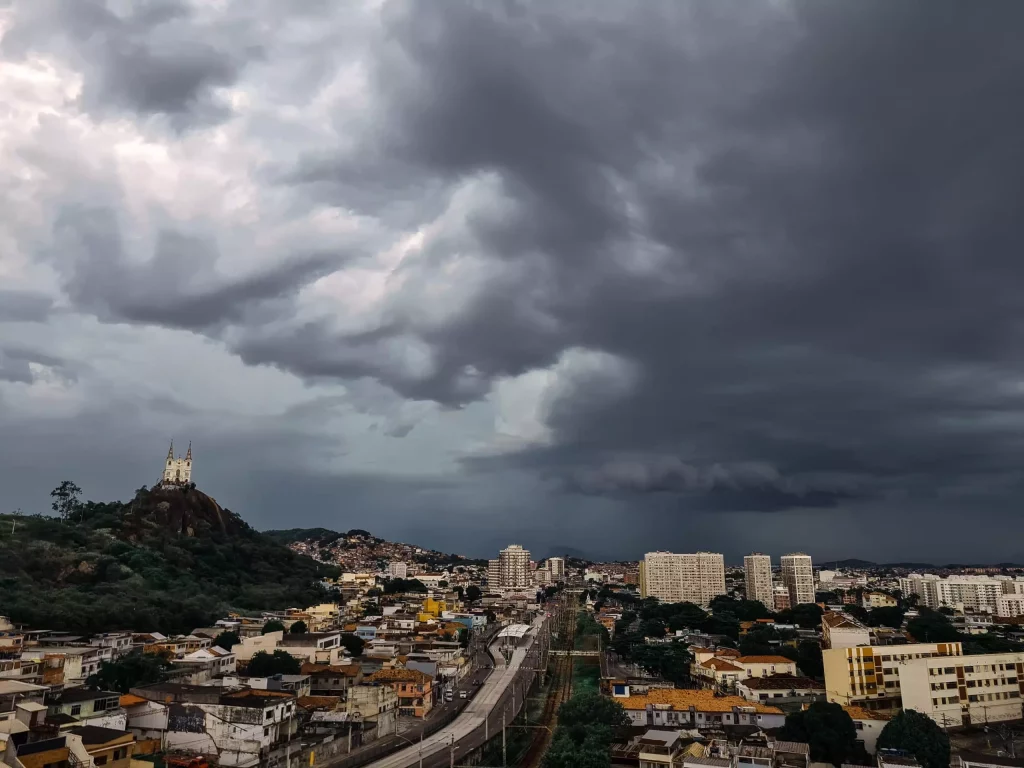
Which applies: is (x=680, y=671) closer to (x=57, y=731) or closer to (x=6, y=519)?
(x=57, y=731)

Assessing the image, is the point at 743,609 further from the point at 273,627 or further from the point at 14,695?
the point at 14,695

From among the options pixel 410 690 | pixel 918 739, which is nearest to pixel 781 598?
pixel 410 690

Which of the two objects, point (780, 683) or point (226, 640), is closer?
point (780, 683)

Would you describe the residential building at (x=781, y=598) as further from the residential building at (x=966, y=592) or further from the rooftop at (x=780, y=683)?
the rooftop at (x=780, y=683)

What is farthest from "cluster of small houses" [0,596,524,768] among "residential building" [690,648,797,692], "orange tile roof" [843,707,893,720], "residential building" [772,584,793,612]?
"residential building" [772,584,793,612]

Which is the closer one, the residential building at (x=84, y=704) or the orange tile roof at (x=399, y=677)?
the residential building at (x=84, y=704)

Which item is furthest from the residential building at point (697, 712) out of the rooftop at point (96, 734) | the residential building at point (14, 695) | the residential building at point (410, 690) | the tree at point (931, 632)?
the tree at point (931, 632)
